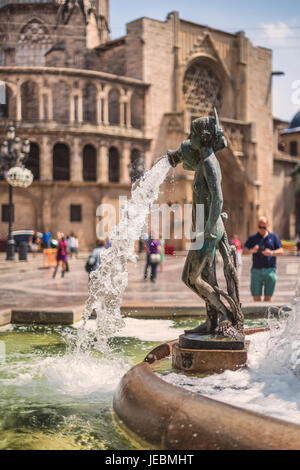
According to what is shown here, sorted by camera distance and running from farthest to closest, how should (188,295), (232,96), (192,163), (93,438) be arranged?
(232,96), (188,295), (192,163), (93,438)

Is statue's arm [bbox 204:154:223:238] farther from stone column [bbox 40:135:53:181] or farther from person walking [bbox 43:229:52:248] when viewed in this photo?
stone column [bbox 40:135:53:181]

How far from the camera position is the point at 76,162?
36.0m

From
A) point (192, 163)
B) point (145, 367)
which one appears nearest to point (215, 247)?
point (192, 163)

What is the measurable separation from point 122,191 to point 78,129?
15.0 feet

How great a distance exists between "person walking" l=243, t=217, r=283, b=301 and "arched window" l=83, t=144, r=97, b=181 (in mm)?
28684

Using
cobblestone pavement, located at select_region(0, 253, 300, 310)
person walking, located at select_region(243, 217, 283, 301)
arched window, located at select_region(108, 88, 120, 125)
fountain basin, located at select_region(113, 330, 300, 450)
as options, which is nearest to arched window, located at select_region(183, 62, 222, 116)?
arched window, located at select_region(108, 88, 120, 125)

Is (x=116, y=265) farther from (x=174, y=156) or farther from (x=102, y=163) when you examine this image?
(x=102, y=163)

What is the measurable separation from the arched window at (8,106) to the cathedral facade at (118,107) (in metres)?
0.11

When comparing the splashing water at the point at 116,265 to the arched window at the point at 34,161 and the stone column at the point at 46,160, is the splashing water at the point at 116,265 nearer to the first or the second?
the stone column at the point at 46,160

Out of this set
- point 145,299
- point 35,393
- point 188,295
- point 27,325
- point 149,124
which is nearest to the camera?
point 35,393

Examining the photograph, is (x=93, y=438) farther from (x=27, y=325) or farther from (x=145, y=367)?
(x=27, y=325)

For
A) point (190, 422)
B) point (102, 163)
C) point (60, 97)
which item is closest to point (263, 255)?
point (190, 422)

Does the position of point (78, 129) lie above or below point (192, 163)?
above

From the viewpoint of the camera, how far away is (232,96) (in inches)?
1732
